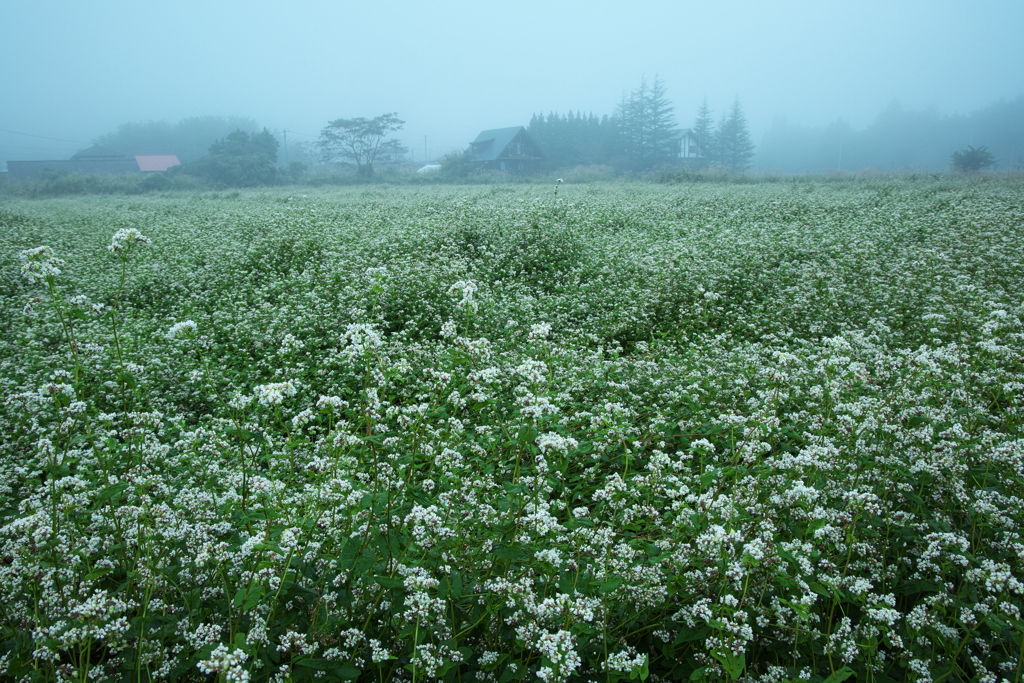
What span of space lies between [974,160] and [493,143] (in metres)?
41.7

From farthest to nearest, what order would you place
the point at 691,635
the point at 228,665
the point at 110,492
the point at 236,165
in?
the point at 236,165
the point at 110,492
the point at 691,635
the point at 228,665

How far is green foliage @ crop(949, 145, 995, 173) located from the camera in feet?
105

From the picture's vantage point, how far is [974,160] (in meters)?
32.9

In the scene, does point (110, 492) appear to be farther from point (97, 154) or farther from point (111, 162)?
point (97, 154)

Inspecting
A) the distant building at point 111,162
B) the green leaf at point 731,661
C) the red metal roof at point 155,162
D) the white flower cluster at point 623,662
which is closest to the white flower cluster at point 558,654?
the white flower cluster at point 623,662

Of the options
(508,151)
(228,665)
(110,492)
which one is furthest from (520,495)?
(508,151)

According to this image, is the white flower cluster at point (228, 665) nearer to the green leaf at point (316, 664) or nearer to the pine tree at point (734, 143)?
the green leaf at point (316, 664)

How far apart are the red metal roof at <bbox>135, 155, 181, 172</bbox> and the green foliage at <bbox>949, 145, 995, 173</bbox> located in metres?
66.0

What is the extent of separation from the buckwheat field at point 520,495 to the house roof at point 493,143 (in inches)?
2086

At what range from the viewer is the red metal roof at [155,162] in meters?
55.3

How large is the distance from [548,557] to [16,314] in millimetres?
9179

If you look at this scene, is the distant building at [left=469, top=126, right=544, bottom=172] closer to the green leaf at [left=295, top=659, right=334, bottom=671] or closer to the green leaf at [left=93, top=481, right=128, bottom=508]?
the green leaf at [left=93, top=481, right=128, bottom=508]

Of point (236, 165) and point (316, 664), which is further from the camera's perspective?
point (236, 165)

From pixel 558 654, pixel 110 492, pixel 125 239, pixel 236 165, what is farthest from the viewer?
pixel 236 165
